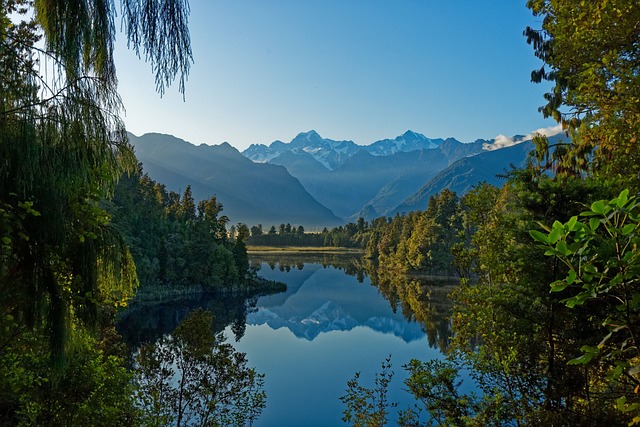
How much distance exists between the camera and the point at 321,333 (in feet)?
127

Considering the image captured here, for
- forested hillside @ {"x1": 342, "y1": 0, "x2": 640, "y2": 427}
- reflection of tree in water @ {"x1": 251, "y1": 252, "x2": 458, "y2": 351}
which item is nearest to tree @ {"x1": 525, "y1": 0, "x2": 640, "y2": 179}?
forested hillside @ {"x1": 342, "y1": 0, "x2": 640, "y2": 427}

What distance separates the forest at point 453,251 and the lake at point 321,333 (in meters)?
11.4

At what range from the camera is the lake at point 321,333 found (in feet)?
72.3

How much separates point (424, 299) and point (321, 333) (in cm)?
1326

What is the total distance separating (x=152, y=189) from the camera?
6159 cm

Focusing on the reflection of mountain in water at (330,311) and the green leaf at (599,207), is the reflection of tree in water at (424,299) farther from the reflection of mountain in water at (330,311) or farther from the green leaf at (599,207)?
the green leaf at (599,207)

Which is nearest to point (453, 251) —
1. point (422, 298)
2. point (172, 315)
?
point (172, 315)

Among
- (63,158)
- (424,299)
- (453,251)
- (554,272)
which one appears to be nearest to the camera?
(63,158)

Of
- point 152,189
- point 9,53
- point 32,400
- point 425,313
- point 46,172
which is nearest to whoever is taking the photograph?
point 9,53

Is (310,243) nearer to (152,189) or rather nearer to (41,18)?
(152,189)

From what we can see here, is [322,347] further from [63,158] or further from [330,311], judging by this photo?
[63,158]

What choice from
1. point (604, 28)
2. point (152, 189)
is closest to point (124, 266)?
point (604, 28)

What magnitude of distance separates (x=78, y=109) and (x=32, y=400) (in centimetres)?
602

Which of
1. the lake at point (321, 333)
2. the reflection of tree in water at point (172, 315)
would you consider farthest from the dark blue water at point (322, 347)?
the reflection of tree in water at point (172, 315)
